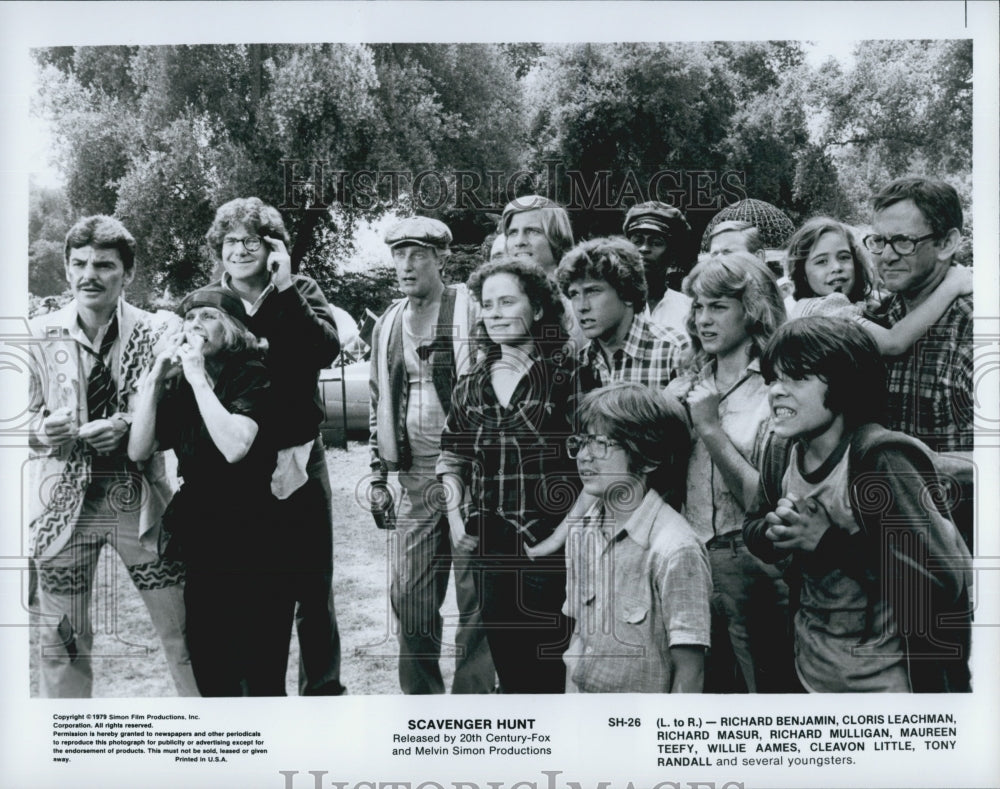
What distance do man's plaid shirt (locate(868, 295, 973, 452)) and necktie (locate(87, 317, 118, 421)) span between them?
3275mm

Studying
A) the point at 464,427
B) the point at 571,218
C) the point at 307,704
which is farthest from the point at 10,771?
the point at 571,218

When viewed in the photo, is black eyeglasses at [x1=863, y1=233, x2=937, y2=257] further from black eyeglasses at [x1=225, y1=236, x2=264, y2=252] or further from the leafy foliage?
black eyeglasses at [x1=225, y1=236, x2=264, y2=252]

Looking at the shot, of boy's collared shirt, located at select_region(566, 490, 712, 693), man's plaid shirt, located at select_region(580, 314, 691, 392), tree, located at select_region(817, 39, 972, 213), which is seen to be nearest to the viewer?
boy's collared shirt, located at select_region(566, 490, 712, 693)

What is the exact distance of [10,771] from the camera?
4219 millimetres

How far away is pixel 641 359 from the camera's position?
13.7 feet

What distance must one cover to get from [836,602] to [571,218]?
1954mm

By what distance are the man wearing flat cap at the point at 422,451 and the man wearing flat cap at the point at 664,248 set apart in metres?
0.77

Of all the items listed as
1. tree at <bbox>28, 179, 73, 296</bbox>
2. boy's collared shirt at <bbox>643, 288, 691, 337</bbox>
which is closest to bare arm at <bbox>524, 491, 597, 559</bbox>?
boy's collared shirt at <bbox>643, 288, 691, 337</bbox>

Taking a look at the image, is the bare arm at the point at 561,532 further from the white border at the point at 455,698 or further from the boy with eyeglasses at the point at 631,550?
the white border at the point at 455,698

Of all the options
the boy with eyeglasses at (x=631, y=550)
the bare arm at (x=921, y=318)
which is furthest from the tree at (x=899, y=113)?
the boy with eyeglasses at (x=631, y=550)

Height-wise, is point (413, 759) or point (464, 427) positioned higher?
point (464, 427)

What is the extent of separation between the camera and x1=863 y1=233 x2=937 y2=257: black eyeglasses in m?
4.20

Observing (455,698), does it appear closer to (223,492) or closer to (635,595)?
(635,595)

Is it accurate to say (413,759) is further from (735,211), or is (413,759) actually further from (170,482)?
(735,211)
